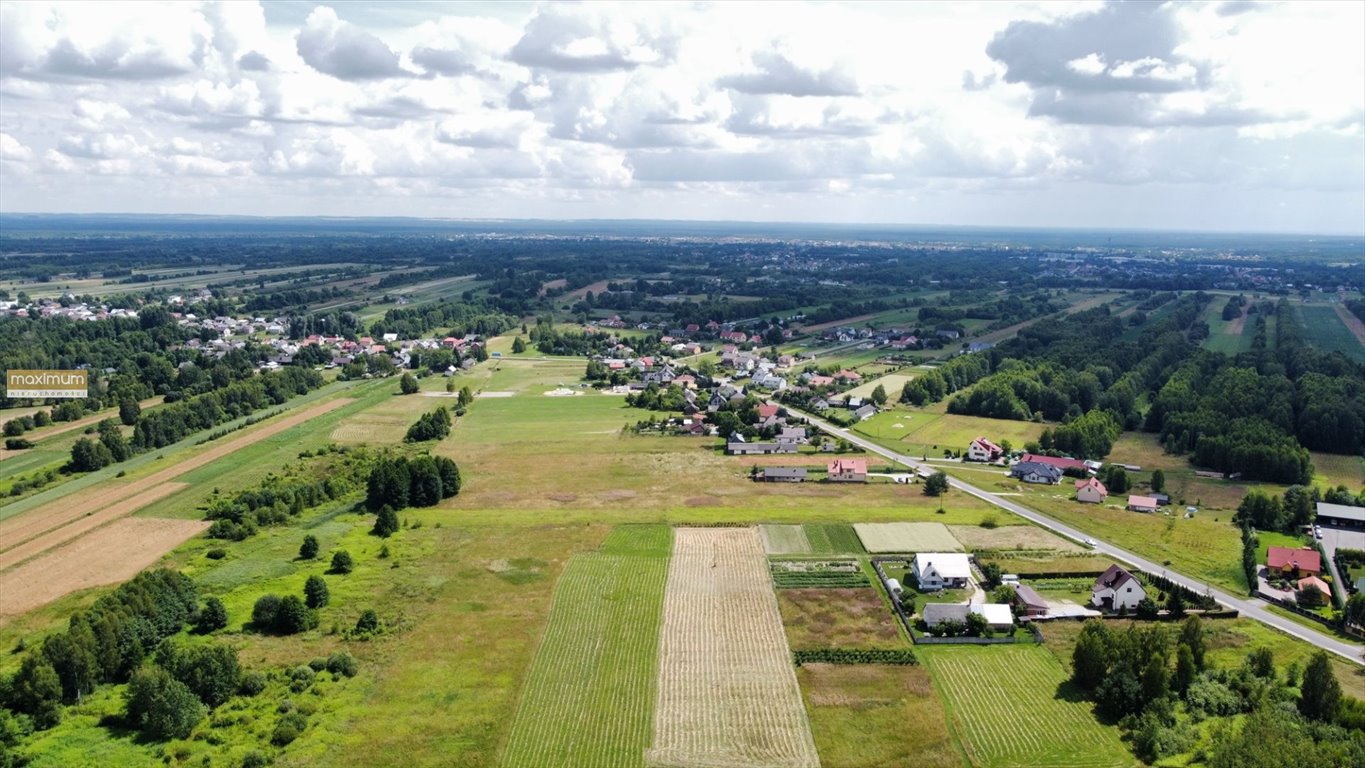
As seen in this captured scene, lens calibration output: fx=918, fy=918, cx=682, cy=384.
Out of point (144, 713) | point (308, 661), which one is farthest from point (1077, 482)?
point (144, 713)

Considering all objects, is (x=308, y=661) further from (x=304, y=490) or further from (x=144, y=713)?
(x=304, y=490)

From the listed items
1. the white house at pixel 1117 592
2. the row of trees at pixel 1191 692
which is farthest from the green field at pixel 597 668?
the white house at pixel 1117 592

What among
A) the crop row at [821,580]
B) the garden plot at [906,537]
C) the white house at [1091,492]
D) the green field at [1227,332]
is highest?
the green field at [1227,332]

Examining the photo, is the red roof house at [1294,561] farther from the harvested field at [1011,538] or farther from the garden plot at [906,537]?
the garden plot at [906,537]

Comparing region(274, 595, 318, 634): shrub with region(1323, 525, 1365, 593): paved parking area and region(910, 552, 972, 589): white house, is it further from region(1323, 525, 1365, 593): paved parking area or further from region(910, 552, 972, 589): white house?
Result: region(1323, 525, 1365, 593): paved parking area

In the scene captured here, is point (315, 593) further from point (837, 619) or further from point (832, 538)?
point (832, 538)

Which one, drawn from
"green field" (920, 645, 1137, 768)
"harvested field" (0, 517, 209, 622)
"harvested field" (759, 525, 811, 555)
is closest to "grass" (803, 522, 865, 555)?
"harvested field" (759, 525, 811, 555)

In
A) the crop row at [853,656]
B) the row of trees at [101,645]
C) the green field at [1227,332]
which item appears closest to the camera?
the row of trees at [101,645]
